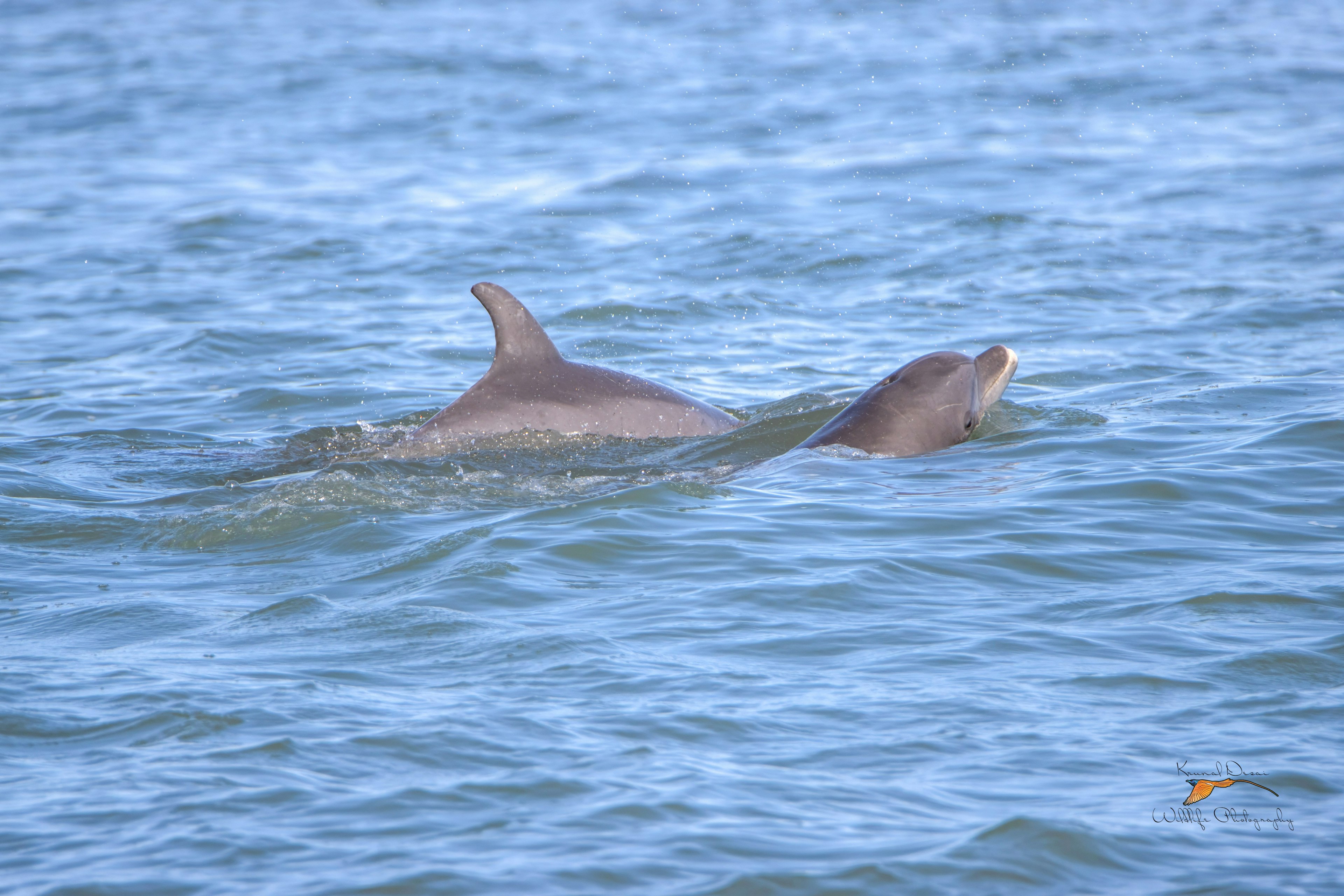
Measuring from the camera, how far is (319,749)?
5.92 metres

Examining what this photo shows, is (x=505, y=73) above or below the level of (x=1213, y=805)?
above

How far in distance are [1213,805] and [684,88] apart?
993 inches

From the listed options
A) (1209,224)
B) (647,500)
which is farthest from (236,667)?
(1209,224)

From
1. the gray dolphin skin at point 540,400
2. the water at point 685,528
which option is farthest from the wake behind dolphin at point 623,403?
the water at point 685,528

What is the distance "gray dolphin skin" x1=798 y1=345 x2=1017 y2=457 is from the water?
0.71 feet

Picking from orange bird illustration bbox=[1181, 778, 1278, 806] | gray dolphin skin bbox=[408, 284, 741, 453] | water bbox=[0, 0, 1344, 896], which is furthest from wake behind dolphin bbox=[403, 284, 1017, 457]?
orange bird illustration bbox=[1181, 778, 1278, 806]

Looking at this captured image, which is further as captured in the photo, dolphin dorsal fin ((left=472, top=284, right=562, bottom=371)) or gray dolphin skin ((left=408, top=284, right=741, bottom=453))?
gray dolphin skin ((left=408, top=284, right=741, bottom=453))

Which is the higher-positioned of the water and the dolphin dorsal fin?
the dolphin dorsal fin

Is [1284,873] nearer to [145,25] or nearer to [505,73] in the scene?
[505,73]

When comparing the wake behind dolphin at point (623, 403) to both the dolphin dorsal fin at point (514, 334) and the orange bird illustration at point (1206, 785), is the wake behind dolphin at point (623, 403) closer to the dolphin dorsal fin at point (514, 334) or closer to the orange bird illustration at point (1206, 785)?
the dolphin dorsal fin at point (514, 334)

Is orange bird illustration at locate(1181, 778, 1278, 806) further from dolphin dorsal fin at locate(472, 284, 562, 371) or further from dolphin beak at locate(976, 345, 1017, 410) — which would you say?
dolphin dorsal fin at locate(472, 284, 562, 371)

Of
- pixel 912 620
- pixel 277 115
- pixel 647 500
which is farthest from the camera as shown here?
pixel 277 115

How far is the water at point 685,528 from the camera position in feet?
17.7

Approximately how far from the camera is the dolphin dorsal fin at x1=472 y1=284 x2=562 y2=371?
1056cm
